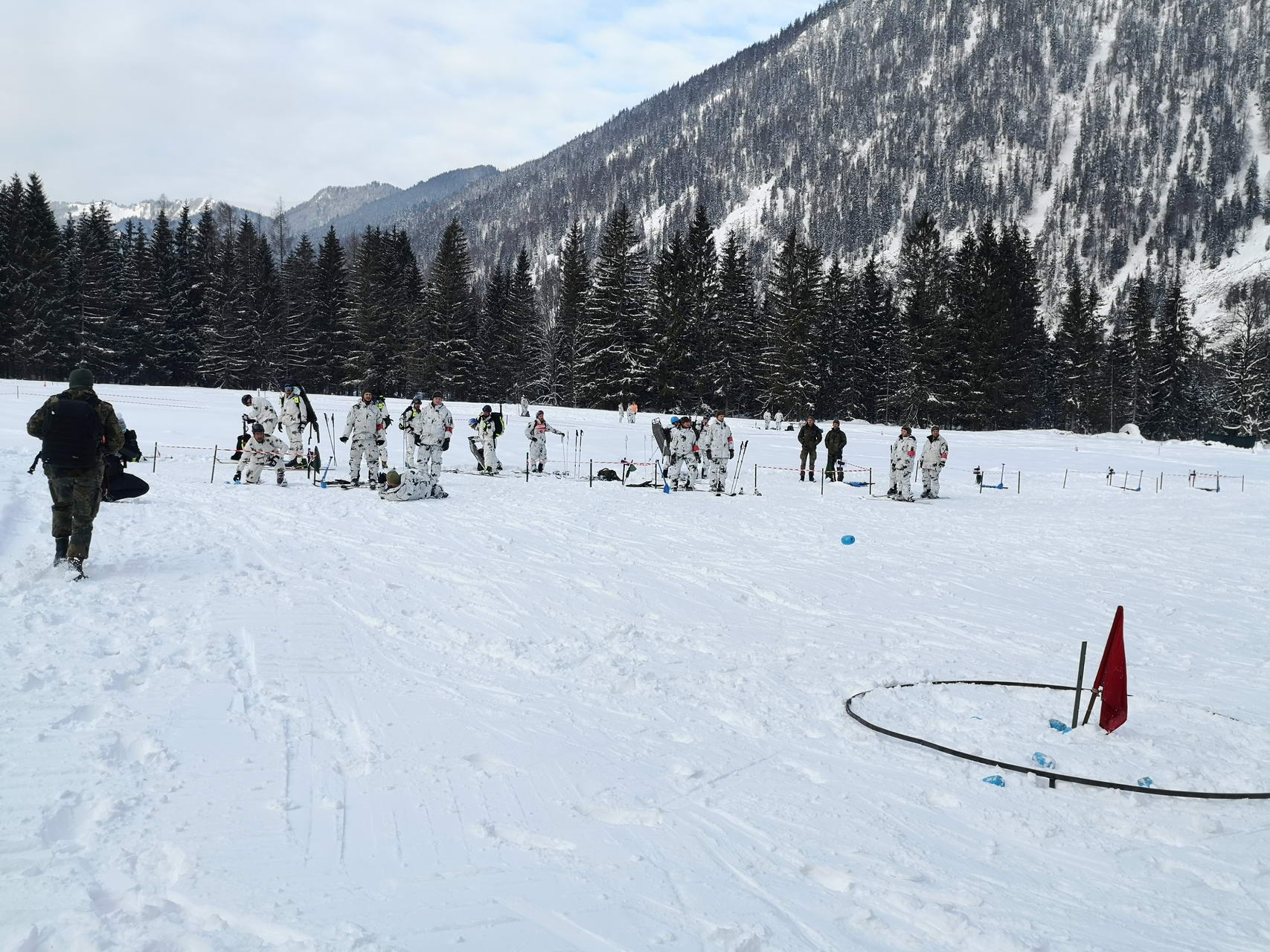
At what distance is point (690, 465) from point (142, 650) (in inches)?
580

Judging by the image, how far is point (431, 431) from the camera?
648 inches

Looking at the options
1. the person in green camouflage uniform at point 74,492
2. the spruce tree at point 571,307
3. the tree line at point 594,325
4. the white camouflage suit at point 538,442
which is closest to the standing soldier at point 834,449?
the white camouflage suit at point 538,442

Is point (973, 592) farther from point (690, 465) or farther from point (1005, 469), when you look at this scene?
point (1005, 469)

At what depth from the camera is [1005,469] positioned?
30.2 meters

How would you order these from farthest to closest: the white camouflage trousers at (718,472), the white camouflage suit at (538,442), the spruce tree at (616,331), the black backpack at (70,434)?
1. the spruce tree at (616,331)
2. the white camouflage suit at (538,442)
3. the white camouflage trousers at (718,472)
4. the black backpack at (70,434)

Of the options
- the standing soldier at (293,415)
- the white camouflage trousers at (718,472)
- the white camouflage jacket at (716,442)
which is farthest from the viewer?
the white camouflage jacket at (716,442)

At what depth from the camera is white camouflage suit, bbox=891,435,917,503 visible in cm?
1905

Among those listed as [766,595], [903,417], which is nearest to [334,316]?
[903,417]

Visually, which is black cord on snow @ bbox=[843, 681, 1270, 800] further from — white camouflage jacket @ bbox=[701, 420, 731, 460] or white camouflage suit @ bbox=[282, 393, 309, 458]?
white camouflage suit @ bbox=[282, 393, 309, 458]

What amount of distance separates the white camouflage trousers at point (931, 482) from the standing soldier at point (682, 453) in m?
5.72

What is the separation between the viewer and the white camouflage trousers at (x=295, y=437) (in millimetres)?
17984

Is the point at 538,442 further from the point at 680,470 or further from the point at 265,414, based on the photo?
the point at 265,414

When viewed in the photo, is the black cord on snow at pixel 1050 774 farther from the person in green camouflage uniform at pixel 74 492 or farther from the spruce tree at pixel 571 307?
the spruce tree at pixel 571 307

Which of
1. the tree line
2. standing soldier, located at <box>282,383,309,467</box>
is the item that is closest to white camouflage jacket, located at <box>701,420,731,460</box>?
standing soldier, located at <box>282,383,309,467</box>
